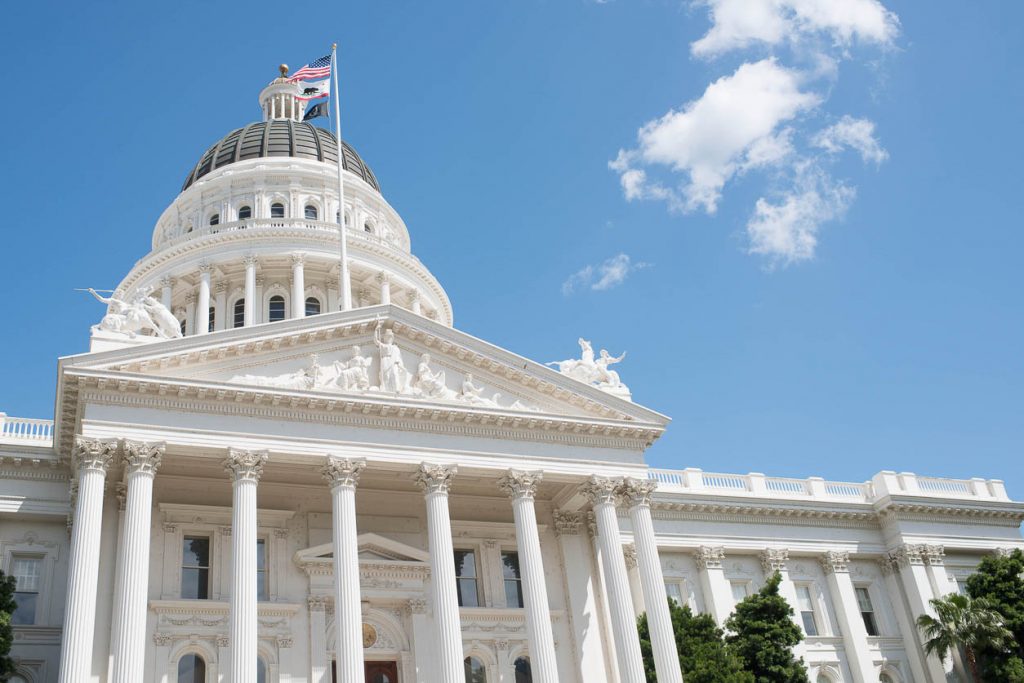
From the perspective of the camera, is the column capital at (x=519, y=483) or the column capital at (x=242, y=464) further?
the column capital at (x=519, y=483)

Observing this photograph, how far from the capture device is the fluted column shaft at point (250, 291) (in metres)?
47.6

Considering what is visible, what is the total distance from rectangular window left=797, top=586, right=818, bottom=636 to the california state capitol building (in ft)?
0.38


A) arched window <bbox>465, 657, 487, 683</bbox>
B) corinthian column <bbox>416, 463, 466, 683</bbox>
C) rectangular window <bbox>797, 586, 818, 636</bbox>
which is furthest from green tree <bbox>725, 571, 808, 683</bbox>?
corinthian column <bbox>416, 463, 466, 683</bbox>

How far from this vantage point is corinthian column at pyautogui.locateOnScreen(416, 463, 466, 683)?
88.7 feet

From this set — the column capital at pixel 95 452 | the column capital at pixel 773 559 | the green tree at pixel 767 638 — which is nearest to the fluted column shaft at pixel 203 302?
the column capital at pixel 95 452

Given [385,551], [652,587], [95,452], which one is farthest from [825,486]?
[95,452]

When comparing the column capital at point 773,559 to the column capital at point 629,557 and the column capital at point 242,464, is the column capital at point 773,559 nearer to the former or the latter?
the column capital at point 629,557

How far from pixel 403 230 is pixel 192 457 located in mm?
32282

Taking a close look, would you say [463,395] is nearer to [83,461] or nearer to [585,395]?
[585,395]

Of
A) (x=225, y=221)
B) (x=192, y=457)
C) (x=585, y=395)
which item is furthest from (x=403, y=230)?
(x=192, y=457)

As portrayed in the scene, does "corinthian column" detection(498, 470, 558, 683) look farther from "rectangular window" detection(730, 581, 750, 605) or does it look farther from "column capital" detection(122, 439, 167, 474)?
"rectangular window" detection(730, 581, 750, 605)

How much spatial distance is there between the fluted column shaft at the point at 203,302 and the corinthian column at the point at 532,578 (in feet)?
71.4

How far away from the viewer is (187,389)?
27.1m

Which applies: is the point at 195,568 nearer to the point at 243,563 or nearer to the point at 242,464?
the point at 242,464
